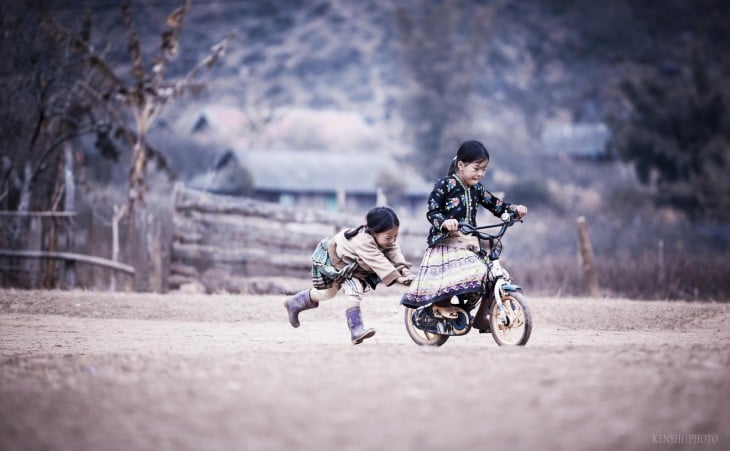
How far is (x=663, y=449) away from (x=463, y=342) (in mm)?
4496

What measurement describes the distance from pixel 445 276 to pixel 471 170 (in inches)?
37.5

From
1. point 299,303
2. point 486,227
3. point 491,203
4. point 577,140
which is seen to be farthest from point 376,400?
point 577,140

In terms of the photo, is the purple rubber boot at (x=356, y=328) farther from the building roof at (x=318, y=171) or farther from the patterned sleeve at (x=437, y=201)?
the building roof at (x=318, y=171)

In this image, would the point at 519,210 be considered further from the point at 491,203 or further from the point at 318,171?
the point at 318,171

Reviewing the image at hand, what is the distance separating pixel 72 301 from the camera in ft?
36.4

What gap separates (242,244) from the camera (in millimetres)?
14000

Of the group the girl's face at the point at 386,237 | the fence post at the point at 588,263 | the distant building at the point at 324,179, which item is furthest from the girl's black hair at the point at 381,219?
the distant building at the point at 324,179

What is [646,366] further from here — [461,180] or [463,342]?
[463,342]

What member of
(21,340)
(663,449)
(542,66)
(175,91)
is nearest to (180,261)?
(175,91)

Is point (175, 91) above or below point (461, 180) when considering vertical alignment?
above

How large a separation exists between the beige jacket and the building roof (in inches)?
1226

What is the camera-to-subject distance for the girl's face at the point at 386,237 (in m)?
7.20

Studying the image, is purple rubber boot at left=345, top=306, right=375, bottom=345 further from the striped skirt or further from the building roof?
the building roof

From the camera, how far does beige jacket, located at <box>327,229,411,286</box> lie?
7.10 m
